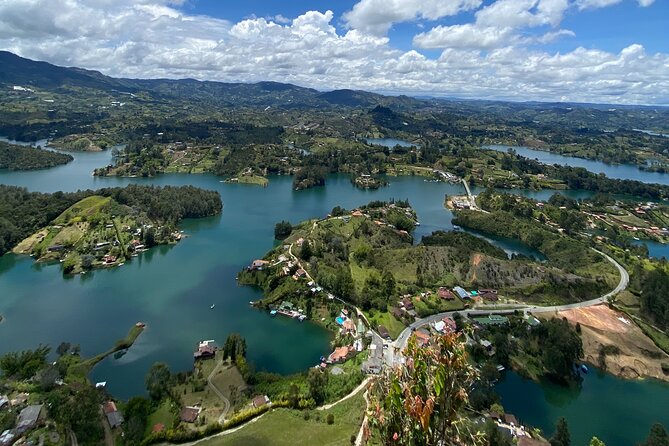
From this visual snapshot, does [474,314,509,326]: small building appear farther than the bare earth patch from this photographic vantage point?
Yes

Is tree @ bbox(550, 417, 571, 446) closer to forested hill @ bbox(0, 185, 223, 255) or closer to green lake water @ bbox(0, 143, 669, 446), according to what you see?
green lake water @ bbox(0, 143, 669, 446)

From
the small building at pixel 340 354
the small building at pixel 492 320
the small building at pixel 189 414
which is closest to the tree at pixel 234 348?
the small building at pixel 189 414

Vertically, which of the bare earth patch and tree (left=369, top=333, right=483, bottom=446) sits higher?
tree (left=369, top=333, right=483, bottom=446)

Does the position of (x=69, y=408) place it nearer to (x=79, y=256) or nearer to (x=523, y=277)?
(x=79, y=256)

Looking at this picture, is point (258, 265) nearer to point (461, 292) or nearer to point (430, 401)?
point (461, 292)

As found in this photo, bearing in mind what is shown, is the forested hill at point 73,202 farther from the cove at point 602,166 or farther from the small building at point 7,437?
the cove at point 602,166

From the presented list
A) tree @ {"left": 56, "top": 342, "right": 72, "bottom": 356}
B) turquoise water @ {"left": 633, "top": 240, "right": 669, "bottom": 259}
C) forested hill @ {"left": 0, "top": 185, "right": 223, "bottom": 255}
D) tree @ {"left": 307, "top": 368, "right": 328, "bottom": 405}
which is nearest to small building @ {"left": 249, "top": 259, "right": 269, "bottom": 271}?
tree @ {"left": 307, "top": 368, "right": 328, "bottom": 405}

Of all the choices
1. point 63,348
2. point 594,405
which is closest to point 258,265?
point 63,348
